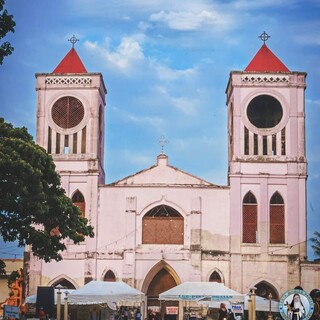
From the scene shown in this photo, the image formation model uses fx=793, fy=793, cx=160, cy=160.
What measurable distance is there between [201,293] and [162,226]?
1372 centimetres

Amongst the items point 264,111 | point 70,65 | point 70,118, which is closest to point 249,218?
point 264,111

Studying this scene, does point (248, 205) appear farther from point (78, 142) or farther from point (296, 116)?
point (78, 142)

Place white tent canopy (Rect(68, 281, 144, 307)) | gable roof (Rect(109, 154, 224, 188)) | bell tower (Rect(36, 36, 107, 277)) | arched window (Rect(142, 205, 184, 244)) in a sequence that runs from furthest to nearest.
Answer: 1. bell tower (Rect(36, 36, 107, 277))
2. gable roof (Rect(109, 154, 224, 188))
3. arched window (Rect(142, 205, 184, 244))
4. white tent canopy (Rect(68, 281, 144, 307))

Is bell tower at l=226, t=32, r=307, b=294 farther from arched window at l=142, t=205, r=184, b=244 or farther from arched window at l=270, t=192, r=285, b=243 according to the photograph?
arched window at l=142, t=205, r=184, b=244

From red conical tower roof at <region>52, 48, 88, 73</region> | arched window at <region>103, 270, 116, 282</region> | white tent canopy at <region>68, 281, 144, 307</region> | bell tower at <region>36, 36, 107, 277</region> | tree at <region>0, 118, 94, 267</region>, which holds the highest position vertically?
red conical tower roof at <region>52, 48, 88, 73</region>

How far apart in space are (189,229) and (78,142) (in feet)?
25.8

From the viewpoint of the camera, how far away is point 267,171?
42.3 m

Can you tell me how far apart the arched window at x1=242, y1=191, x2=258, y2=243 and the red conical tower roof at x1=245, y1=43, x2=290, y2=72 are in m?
7.08

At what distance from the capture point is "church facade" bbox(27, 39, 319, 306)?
41344mm

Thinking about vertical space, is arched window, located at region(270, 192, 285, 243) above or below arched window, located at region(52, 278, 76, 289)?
above

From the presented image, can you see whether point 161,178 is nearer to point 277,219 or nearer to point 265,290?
point 277,219

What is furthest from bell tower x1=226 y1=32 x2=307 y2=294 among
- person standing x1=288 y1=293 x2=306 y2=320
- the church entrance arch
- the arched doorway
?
person standing x1=288 y1=293 x2=306 y2=320

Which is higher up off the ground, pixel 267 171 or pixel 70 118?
pixel 70 118

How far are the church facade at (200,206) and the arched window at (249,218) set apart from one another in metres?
0.05
